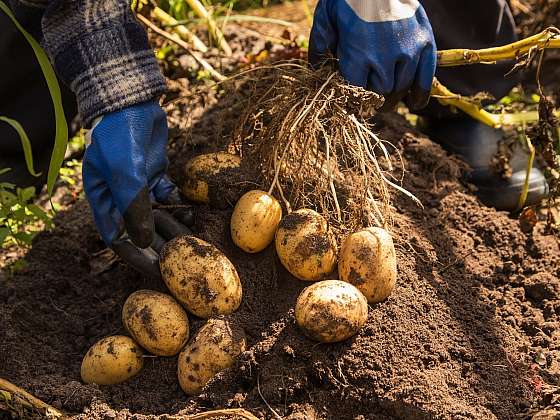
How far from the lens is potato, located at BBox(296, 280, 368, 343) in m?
1.83

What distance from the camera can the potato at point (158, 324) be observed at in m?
1.97

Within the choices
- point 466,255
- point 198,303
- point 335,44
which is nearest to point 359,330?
point 198,303

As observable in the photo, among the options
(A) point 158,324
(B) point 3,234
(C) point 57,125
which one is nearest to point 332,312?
(A) point 158,324

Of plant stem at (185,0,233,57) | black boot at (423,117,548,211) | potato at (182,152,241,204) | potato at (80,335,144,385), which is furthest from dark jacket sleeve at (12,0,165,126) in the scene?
black boot at (423,117,548,211)

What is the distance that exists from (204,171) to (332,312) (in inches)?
27.0

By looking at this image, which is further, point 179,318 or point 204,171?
point 204,171

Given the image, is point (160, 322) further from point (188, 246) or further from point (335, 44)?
point (335, 44)

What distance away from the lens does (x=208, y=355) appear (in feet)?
6.25

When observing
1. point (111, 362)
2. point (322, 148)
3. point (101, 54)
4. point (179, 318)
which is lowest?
point (111, 362)

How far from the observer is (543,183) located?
9.14 feet

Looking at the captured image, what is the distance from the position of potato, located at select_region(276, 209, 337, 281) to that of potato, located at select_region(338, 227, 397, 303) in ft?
0.17

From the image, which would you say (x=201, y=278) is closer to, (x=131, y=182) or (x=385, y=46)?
(x=131, y=182)

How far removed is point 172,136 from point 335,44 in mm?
741

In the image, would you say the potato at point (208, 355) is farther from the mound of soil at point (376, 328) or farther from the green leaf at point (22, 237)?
the green leaf at point (22, 237)
